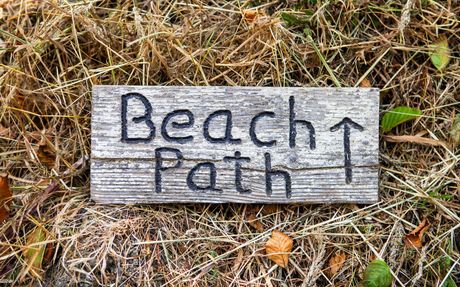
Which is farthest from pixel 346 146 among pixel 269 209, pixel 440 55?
pixel 440 55

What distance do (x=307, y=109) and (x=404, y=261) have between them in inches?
22.6

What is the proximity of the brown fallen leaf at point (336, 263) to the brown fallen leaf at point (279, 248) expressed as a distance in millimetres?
140

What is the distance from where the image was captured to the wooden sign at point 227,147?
1.77 meters

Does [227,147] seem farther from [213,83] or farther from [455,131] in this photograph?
[455,131]

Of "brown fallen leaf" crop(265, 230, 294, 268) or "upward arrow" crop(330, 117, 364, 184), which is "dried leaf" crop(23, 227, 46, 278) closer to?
"brown fallen leaf" crop(265, 230, 294, 268)

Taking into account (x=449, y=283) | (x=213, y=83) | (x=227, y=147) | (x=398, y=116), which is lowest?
(x=449, y=283)

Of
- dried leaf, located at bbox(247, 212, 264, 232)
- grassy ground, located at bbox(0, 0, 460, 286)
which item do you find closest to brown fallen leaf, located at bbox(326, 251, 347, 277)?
grassy ground, located at bbox(0, 0, 460, 286)

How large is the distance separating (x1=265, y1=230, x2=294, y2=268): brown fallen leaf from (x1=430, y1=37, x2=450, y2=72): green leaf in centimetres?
78

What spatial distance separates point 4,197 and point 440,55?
4.98 feet

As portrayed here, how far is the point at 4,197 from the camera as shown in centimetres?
176

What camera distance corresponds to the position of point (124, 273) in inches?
66.1

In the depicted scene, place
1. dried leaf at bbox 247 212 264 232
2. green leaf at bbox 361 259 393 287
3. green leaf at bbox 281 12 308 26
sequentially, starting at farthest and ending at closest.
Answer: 1. green leaf at bbox 281 12 308 26
2. dried leaf at bbox 247 212 264 232
3. green leaf at bbox 361 259 393 287

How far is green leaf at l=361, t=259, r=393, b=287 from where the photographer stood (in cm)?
167

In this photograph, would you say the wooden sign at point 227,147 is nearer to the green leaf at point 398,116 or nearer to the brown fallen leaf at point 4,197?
the green leaf at point 398,116
